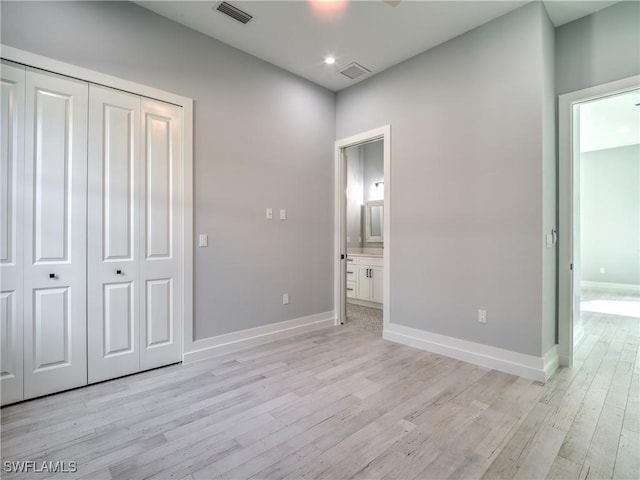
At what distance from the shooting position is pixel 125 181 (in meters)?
2.60

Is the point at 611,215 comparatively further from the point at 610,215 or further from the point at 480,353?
the point at 480,353

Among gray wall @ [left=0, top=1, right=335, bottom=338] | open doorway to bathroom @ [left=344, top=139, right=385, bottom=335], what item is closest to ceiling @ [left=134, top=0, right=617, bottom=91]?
gray wall @ [left=0, top=1, right=335, bottom=338]

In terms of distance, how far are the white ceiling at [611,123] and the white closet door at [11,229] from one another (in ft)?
17.4

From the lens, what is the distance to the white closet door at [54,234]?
2211mm

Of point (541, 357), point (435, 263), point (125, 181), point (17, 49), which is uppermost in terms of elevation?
point (17, 49)

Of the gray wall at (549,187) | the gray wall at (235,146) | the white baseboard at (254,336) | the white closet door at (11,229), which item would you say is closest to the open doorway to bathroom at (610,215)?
the gray wall at (549,187)

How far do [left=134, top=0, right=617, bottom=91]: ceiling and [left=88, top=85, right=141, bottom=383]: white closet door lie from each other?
0.99 metres

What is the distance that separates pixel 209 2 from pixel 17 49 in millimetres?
1405

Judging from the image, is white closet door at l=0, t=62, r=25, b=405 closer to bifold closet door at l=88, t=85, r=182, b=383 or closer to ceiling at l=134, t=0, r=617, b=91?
bifold closet door at l=88, t=85, r=182, b=383

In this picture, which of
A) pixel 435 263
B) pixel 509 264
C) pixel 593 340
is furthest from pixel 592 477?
pixel 593 340

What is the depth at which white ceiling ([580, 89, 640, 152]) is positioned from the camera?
170 inches

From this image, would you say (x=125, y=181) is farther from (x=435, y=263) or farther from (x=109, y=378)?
(x=435, y=263)

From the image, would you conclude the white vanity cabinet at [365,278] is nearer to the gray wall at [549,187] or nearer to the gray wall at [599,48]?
the gray wall at [549,187]

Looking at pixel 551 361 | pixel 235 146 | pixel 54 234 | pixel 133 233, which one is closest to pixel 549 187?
pixel 551 361
